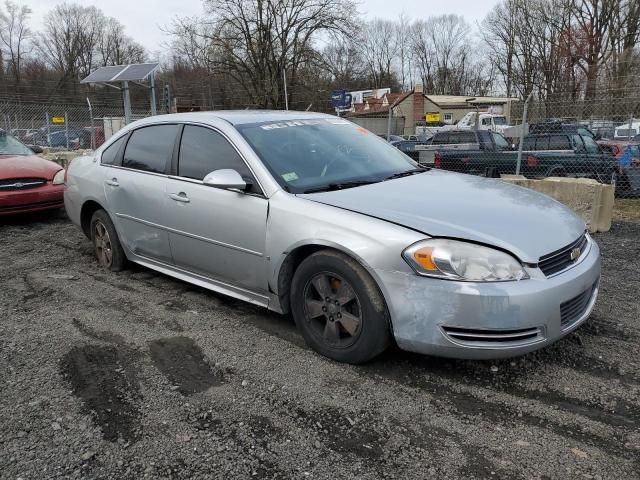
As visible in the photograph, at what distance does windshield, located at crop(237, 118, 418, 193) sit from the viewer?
3746 mm

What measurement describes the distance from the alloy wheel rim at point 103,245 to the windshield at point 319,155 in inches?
82.8

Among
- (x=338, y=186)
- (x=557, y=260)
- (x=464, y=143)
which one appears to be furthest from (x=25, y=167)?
(x=464, y=143)

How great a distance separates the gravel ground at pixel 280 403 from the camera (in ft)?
7.87

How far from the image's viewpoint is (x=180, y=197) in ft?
13.8

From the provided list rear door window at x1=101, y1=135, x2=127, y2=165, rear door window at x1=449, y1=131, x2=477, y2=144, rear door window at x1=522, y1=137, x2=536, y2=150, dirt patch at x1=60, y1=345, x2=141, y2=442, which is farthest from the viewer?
rear door window at x1=449, y1=131, x2=477, y2=144

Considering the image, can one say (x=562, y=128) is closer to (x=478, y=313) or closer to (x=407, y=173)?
(x=407, y=173)

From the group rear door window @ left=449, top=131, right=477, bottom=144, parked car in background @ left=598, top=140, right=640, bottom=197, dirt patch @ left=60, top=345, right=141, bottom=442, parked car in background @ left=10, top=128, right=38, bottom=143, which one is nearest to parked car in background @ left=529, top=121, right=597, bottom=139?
parked car in background @ left=598, top=140, right=640, bottom=197

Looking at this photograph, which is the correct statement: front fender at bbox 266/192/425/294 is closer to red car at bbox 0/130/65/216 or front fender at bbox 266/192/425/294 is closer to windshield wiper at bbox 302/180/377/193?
windshield wiper at bbox 302/180/377/193

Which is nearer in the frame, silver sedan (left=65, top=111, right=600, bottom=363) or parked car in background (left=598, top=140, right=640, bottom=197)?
silver sedan (left=65, top=111, right=600, bottom=363)

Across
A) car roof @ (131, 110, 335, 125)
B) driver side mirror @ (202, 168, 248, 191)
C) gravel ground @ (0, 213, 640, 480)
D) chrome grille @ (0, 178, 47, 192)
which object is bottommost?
gravel ground @ (0, 213, 640, 480)

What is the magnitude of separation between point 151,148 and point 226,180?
140 cm

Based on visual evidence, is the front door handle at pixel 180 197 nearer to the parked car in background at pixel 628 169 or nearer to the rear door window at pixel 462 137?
the parked car in background at pixel 628 169

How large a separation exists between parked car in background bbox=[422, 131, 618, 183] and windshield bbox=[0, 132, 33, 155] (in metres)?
7.86

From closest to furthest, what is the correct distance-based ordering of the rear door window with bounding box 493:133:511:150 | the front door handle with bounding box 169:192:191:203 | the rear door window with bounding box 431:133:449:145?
the front door handle with bounding box 169:192:191:203 < the rear door window with bounding box 493:133:511:150 < the rear door window with bounding box 431:133:449:145
